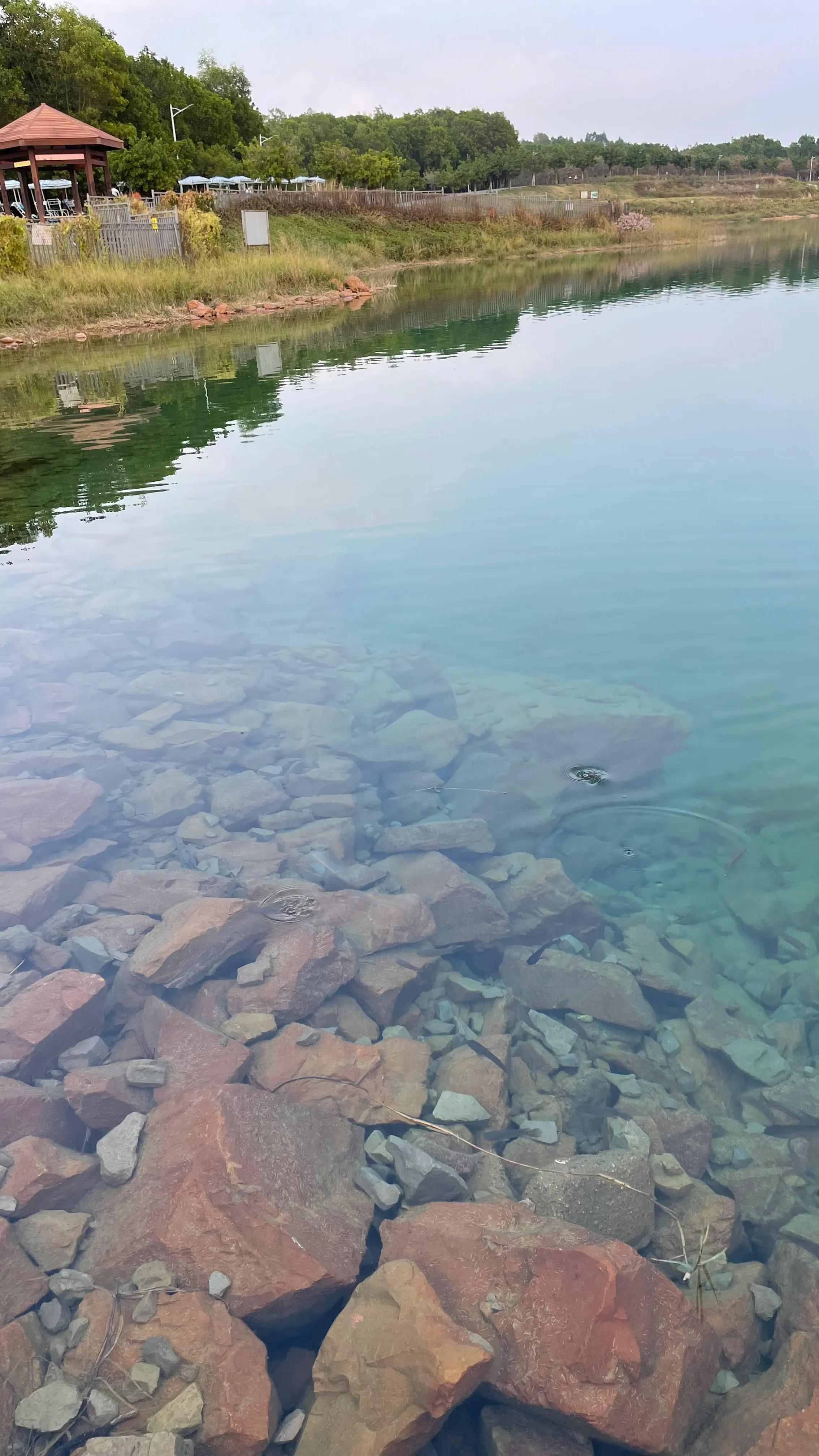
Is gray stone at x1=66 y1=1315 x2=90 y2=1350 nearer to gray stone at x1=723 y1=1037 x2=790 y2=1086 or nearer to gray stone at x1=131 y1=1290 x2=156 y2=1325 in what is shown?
gray stone at x1=131 y1=1290 x2=156 y2=1325

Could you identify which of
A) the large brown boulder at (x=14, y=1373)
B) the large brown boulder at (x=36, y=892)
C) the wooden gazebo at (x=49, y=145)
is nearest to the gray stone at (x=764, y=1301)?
the large brown boulder at (x=14, y=1373)

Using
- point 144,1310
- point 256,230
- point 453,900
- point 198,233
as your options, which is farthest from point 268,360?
point 144,1310

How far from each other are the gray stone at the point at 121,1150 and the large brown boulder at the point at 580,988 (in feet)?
4.70

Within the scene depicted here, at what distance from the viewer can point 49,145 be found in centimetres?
2466

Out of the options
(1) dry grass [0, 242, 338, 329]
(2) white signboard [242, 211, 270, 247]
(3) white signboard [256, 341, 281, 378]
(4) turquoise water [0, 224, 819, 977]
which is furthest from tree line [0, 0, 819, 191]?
(4) turquoise water [0, 224, 819, 977]

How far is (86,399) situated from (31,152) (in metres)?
14.6

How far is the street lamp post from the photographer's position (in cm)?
4666

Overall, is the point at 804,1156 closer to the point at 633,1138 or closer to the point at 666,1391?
the point at 633,1138

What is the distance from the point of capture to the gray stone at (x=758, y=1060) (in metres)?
3.09

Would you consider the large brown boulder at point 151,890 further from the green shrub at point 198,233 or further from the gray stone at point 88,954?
the green shrub at point 198,233

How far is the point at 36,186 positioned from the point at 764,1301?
1172 inches

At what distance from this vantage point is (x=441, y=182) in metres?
74.6

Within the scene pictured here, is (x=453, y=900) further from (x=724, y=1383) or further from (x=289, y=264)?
(x=289, y=264)

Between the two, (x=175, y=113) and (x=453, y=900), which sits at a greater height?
(x=175, y=113)
